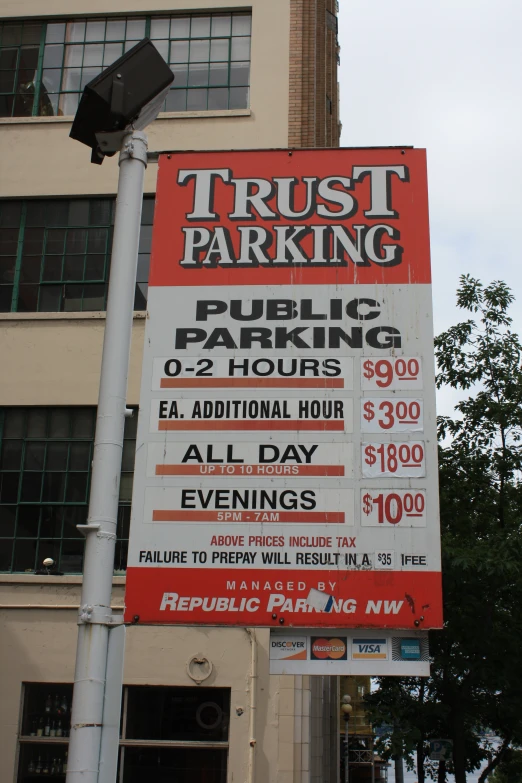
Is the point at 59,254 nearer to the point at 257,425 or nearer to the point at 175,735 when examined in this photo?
the point at 175,735

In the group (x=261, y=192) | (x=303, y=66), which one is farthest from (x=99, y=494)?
(x=303, y=66)

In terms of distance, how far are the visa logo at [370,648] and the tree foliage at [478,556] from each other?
625 cm

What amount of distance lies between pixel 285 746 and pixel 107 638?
7863 mm

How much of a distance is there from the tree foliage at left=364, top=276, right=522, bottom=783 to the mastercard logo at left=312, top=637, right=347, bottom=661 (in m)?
6.34

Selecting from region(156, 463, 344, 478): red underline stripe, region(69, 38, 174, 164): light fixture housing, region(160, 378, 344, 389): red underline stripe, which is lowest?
region(156, 463, 344, 478): red underline stripe

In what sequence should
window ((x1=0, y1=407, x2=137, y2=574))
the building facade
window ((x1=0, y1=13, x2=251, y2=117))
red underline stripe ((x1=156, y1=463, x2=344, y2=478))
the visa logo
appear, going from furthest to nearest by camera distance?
window ((x1=0, y1=13, x2=251, y2=117)), window ((x1=0, y1=407, x2=137, y2=574)), the building facade, red underline stripe ((x1=156, y1=463, x2=344, y2=478)), the visa logo

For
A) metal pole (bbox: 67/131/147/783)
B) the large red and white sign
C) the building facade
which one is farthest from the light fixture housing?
the building facade

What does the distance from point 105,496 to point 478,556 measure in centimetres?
874

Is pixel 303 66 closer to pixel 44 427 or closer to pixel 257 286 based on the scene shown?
pixel 44 427

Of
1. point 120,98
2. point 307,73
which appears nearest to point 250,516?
point 120,98

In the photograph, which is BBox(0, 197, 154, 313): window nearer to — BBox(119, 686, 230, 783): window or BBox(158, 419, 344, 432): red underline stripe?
BBox(119, 686, 230, 783): window

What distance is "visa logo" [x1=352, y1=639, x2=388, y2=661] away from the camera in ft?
22.1

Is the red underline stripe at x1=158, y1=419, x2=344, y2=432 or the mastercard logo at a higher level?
the red underline stripe at x1=158, y1=419, x2=344, y2=432

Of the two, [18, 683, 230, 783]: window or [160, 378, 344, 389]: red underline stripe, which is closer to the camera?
[160, 378, 344, 389]: red underline stripe
